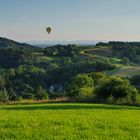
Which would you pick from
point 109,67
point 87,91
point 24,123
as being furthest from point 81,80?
point 109,67

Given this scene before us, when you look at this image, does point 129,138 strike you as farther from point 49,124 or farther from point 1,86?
point 1,86

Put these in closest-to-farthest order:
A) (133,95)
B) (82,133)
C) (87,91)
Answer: (82,133) → (133,95) → (87,91)

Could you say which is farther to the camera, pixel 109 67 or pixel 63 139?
pixel 109 67

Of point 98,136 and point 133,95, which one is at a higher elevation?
point 98,136

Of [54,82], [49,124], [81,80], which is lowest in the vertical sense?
[54,82]

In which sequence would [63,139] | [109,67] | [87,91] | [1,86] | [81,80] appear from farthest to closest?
[109,67], [1,86], [81,80], [87,91], [63,139]

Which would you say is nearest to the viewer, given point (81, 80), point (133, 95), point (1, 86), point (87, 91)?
point (133, 95)

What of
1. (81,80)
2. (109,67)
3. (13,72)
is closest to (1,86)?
(13,72)

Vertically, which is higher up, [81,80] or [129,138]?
[129,138]

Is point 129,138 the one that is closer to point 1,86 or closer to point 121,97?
point 121,97
